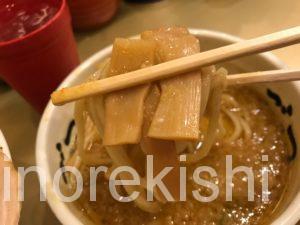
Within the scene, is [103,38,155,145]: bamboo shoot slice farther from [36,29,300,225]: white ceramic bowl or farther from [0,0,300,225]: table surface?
[0,0,300,225]: table surface

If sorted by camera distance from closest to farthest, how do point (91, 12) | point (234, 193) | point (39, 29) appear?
point (234, 193), point (39, 29), point (91, 12)

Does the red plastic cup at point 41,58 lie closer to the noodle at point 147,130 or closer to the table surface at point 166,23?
the table surface at point 166,23

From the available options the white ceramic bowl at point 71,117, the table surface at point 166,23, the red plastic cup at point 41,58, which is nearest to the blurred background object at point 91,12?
the table surface at point 166,23

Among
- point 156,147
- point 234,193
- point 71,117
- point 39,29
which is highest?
point 39,29

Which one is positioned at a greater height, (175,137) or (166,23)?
(175,137)

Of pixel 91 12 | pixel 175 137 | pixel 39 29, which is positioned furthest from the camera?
pixel 91 12

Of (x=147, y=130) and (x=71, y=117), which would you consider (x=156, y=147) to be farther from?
(x=71, y=117)

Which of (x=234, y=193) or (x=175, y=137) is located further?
(x=234, y=193)

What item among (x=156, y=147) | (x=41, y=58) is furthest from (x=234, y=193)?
(x=41, y=58)
